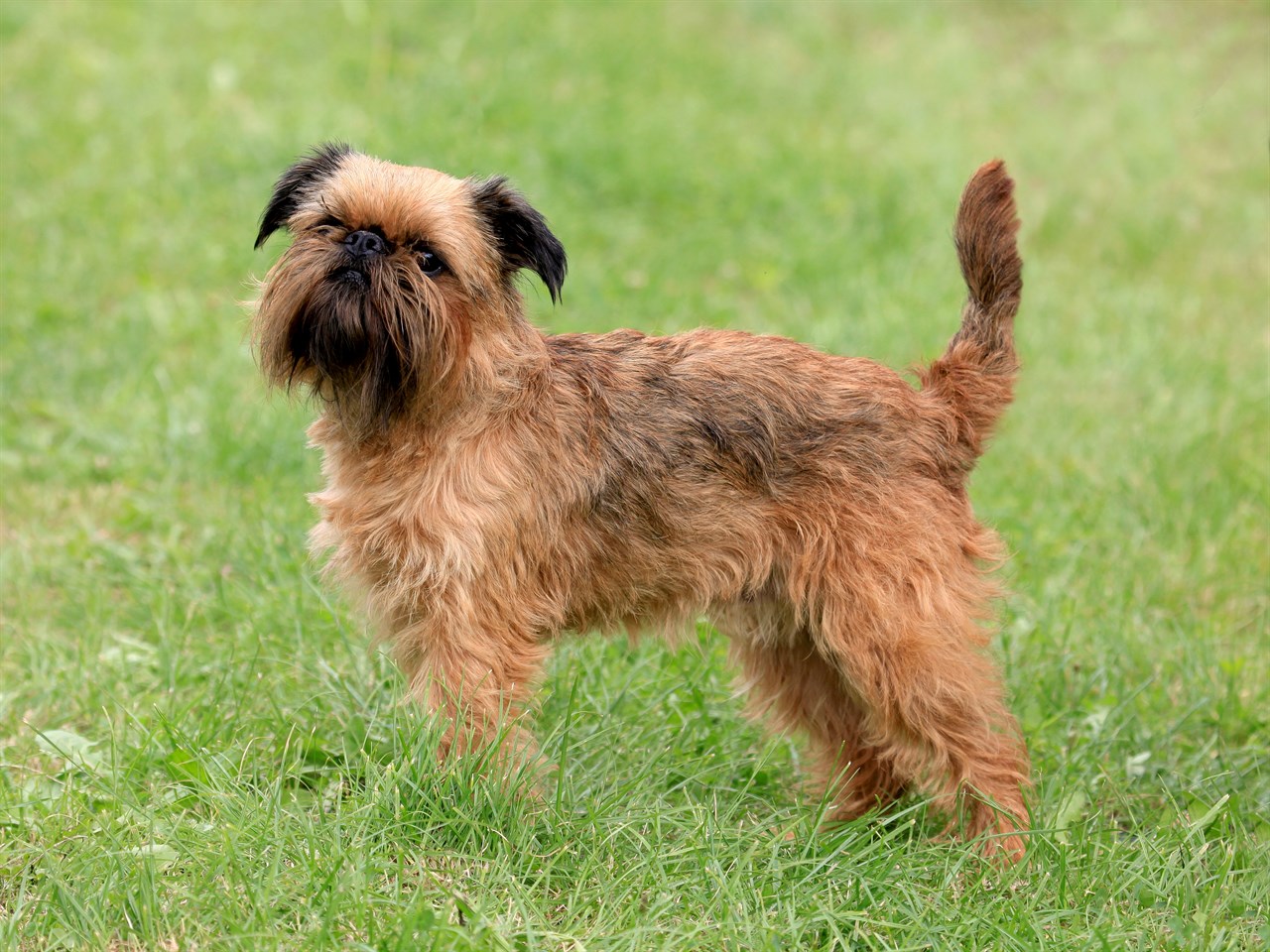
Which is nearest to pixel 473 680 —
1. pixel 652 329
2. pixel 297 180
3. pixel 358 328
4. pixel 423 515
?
pixel 423 515

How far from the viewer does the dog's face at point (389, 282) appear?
3.67 meters

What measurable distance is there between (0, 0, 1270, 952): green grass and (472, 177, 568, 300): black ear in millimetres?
324

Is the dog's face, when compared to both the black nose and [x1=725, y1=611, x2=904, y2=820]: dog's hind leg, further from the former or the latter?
[x1=725, y1=611, x2=904, y2=820]: dog's hind leg

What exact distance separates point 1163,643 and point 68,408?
5138 millimetres

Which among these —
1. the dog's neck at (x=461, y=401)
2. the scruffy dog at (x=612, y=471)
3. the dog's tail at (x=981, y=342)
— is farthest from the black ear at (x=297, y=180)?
the dog's tail at (x=981, y=342)

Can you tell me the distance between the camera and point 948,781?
4.23m

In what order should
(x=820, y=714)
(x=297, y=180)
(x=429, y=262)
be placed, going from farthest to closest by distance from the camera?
(x=820, y=714) → (x=297, y=180) → (x=429, y=262)

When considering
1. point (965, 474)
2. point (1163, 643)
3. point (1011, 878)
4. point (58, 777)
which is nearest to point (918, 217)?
point (1163, 643)

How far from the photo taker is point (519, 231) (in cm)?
392

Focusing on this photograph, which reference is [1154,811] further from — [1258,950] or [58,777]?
[58,777]

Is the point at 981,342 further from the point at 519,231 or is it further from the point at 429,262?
the point at 429,262

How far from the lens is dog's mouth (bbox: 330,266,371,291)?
143 inches

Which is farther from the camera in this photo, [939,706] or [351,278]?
[939,706]

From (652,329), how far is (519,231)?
11.6ft
